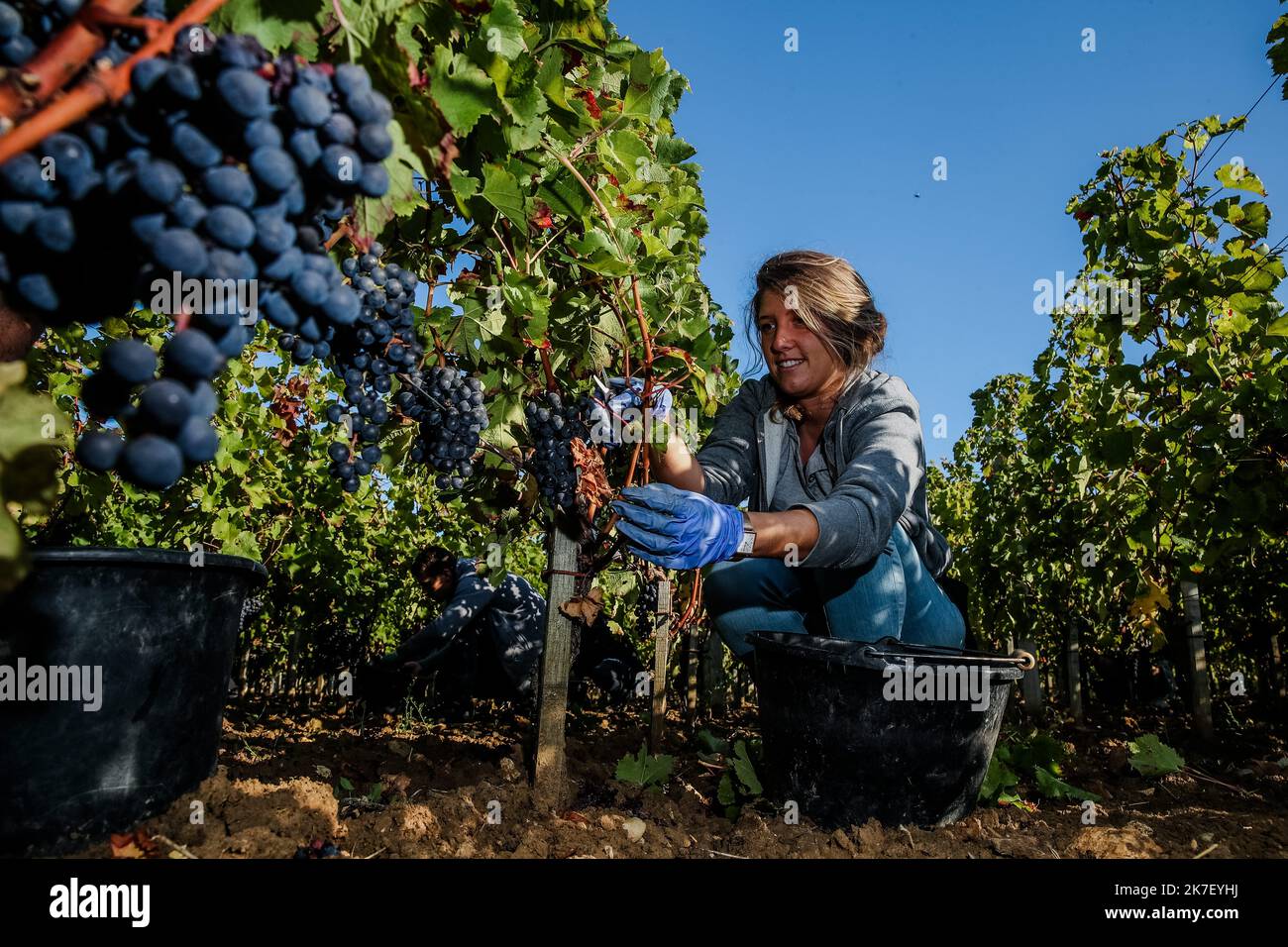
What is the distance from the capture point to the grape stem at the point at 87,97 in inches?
28.1

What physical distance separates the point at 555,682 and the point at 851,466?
4.30ft

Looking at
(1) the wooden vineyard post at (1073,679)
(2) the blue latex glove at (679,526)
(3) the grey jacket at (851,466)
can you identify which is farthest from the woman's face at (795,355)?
(1) the wooden vineyard post at (1073,679)

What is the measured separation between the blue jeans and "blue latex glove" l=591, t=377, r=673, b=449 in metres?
0.77

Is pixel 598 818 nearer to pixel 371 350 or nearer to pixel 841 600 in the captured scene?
pixel 841 600

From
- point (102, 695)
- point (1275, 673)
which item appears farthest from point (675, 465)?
point (1275, 673)

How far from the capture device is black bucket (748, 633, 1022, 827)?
2.35 metres

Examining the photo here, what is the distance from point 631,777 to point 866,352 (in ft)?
6.50

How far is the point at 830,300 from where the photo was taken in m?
3.04

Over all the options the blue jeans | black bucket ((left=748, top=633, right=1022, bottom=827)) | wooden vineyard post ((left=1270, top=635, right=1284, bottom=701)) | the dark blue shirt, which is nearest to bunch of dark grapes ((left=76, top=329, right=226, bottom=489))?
black bucket ((left=748, top=633, right=1022, bottom=827))
